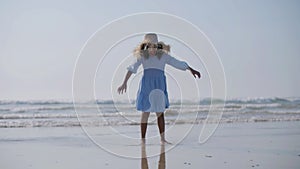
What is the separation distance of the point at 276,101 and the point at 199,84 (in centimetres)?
462

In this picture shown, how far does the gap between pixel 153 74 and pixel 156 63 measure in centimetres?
9

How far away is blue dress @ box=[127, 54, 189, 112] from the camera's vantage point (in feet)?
13.5

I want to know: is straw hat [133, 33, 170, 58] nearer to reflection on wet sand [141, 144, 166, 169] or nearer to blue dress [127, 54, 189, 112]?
blue dress [127, 54, 189, 112]

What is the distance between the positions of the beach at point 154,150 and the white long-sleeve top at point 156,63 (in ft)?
2.04

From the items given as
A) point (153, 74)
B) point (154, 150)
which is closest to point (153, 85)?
point (153, 74)

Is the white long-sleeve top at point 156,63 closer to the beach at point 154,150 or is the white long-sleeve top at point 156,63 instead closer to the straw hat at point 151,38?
the straw hat at point 151,38

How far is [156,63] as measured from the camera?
416cm

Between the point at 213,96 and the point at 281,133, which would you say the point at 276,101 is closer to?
the point at 281,133

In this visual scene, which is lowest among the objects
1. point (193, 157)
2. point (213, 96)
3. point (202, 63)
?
point (193, 157)

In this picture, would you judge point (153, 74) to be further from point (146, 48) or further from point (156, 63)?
point (146, 48)

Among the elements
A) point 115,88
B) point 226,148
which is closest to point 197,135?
point 226,148

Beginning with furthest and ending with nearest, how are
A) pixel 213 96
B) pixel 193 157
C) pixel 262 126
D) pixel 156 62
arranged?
pixel 262 126 < pixel 156 62 < pixel 213 96 < pixel 193 157

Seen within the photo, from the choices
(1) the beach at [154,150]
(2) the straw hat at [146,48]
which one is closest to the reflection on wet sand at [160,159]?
(1) the beach at [154,150]

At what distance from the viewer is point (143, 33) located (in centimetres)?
403
